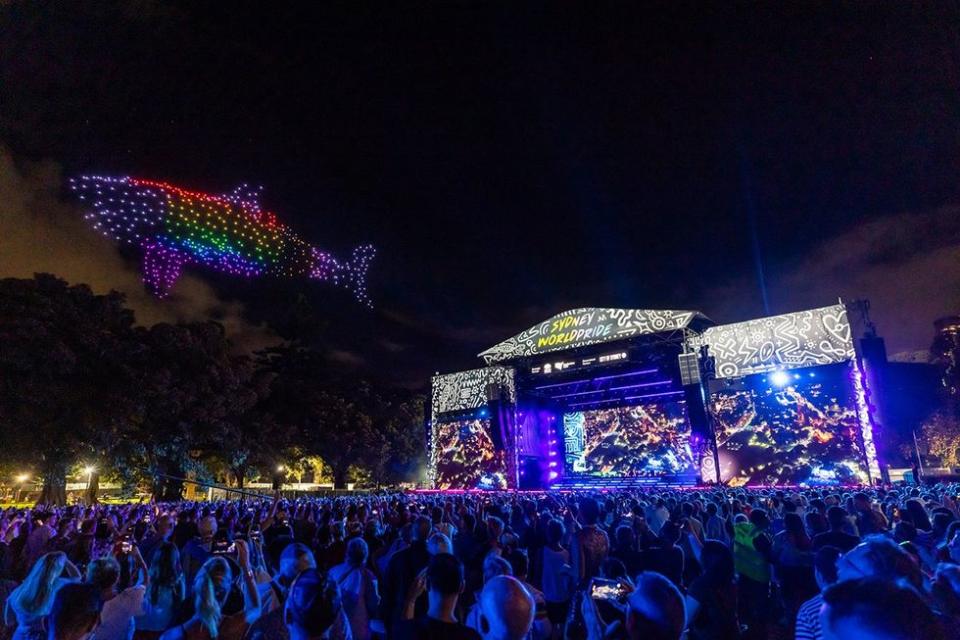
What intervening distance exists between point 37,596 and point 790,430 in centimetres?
2777

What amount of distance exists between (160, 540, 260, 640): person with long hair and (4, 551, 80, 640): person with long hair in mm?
669

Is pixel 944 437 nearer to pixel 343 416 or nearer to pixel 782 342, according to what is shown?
pixel 782 342

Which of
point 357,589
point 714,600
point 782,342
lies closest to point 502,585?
point 714,600

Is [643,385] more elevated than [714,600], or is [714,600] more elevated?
[643,385]

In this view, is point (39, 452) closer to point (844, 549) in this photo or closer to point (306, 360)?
point (306, 360)

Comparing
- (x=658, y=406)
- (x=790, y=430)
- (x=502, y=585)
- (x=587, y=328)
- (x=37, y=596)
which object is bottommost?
(x=37, y=596)

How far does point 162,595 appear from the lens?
13.3 feet

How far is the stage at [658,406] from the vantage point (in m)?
24.7

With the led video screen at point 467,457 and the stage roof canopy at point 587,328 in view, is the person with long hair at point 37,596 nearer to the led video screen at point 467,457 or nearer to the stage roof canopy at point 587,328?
the stage roof canopy at point 587,328

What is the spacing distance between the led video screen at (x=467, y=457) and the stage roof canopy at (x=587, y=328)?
483 centimetres

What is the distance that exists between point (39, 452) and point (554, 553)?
23952 mm

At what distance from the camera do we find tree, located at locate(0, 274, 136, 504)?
19.5 m

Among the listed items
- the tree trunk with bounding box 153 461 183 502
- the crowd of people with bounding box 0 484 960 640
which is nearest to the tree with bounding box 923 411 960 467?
the crowd of people with bounding box 0 484 960 640

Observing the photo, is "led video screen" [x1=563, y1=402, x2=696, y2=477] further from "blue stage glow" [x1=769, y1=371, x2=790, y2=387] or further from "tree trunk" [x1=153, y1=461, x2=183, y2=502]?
"tree trunk" [x1=153, y1=461, x2=183, y2=502]
